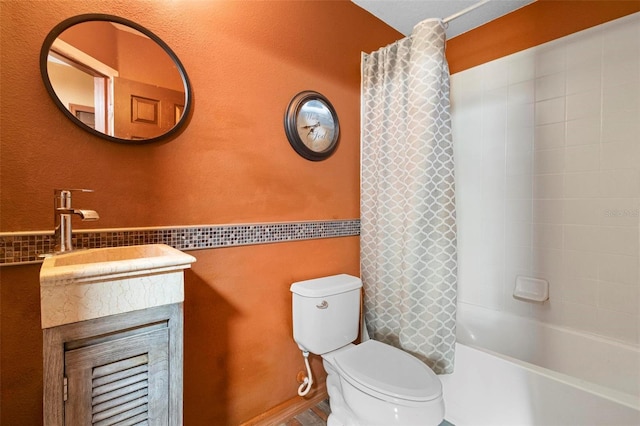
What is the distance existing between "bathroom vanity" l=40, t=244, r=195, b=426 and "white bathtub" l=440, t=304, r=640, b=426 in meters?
1.40

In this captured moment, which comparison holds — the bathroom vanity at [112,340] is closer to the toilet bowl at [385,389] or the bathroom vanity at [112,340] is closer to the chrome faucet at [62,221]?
the chrome faucet at [62,221]

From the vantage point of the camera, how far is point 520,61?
1.81 m

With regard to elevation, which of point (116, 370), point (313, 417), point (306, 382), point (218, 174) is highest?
point (218, 174)

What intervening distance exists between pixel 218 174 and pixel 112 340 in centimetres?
77

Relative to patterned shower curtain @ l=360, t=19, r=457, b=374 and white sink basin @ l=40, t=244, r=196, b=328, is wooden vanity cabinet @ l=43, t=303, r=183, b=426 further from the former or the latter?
patterned shower curtain @ l=360, t=19, r=457, b=374

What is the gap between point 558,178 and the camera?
167 centimetres

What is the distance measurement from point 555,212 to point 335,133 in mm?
1444


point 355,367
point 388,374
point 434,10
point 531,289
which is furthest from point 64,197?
point 531,289

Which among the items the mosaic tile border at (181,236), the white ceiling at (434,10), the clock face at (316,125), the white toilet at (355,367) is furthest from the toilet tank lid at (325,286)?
the white ceiling at (434,10)

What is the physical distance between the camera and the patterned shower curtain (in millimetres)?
1443

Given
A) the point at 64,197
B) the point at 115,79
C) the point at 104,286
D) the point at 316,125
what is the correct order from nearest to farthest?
the point at 104,286 < the point at 64,197 < the point at 115,79 < the point at 316,125

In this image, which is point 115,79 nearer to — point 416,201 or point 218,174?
point 218,174

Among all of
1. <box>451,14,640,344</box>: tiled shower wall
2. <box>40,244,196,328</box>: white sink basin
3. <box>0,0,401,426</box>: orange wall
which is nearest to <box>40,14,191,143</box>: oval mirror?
<box>0,0,401,426</box>: orange wall

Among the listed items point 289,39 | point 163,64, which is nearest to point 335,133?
point 289,39
